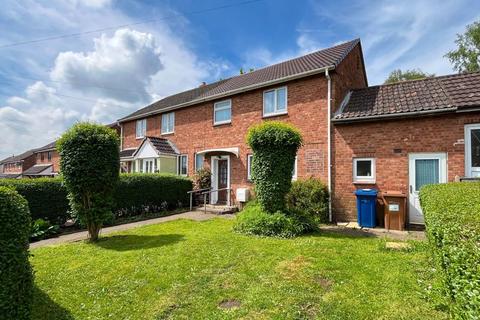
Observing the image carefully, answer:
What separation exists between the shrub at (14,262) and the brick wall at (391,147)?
33.4 ft

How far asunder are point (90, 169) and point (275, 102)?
8.86 metres

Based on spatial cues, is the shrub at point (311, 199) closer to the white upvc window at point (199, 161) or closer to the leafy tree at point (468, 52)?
the white upvc window at point (199, 161)

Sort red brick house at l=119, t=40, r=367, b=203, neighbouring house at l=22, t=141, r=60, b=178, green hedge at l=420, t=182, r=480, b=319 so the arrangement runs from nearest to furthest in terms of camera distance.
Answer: green hedge at l=420, t=182, r=480, b=319 < red brick house at l=119, t=40, r=367, b=203 < neighbouring house at l=22, t=141, r=60, b=178

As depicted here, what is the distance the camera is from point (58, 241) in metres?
8.91

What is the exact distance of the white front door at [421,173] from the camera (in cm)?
937

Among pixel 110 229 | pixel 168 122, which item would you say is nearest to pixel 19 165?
pixel 168 122

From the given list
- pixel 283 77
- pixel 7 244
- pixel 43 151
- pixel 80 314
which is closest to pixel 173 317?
pixel 80 314

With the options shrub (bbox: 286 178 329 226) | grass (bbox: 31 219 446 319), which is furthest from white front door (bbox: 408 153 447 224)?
grass (bbox: 31 219 446 319)

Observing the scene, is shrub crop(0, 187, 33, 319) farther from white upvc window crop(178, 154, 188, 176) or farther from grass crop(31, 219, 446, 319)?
white upvc window crop(178, 154, 188, 176)

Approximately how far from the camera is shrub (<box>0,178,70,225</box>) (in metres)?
9.69

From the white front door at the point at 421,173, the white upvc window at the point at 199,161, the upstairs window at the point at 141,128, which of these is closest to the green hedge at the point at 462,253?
the white front door at the point at 421,173

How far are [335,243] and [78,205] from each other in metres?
7.53

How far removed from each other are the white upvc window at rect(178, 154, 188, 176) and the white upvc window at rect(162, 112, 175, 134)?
2.26 meters

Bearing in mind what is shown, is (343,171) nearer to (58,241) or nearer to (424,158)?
(424,158)
